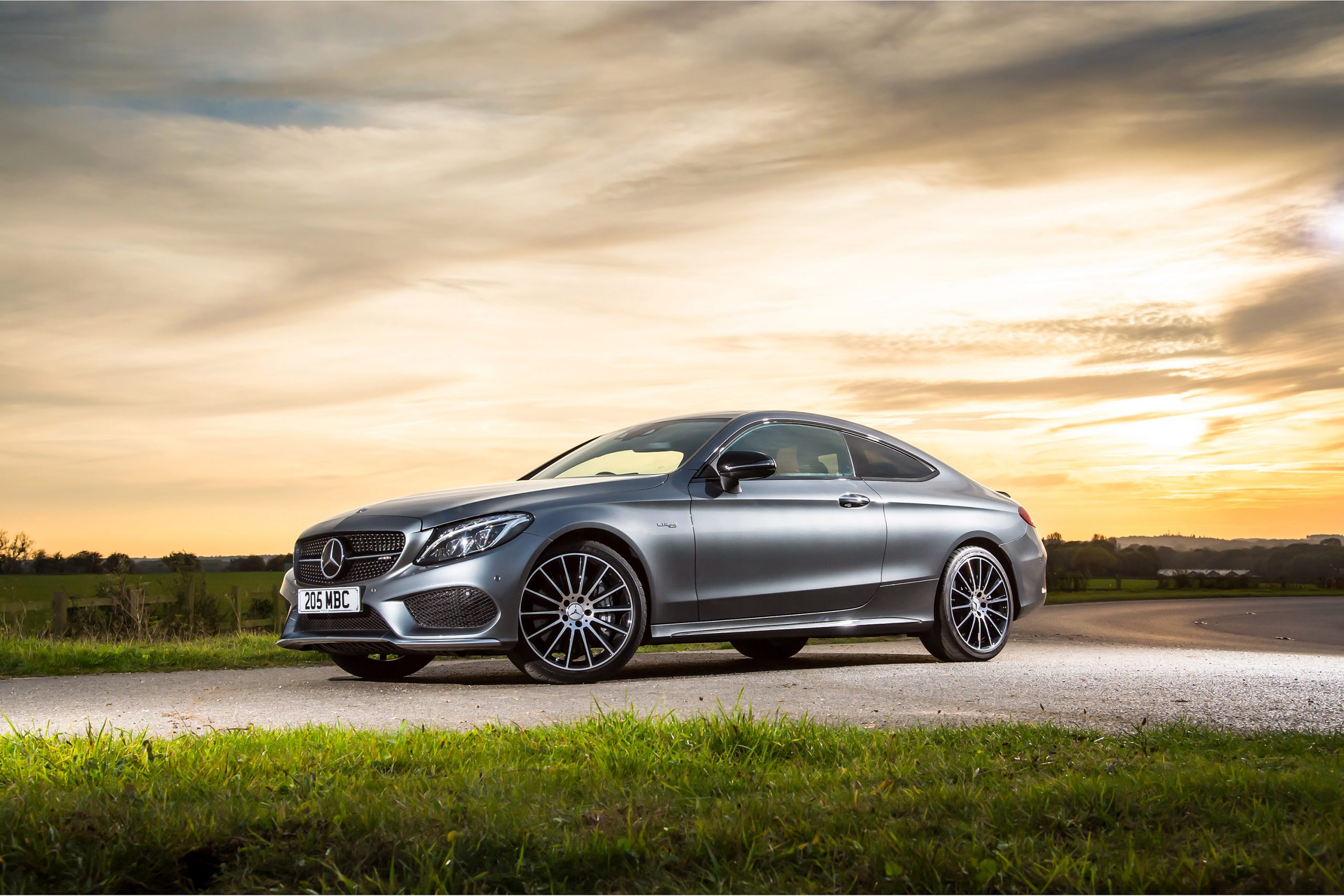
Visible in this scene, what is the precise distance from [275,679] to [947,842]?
625cm

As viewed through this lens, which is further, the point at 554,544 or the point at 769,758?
the point at 554,544

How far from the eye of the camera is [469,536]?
720 centimetres

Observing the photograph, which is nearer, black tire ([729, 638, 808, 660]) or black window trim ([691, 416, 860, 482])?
black window trim ([691, 416, 860, 482])

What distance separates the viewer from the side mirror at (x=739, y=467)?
7.98 m

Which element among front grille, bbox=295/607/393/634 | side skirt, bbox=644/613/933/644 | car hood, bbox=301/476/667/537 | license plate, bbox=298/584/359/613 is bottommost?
side skirt, bbox=644/613/933/644

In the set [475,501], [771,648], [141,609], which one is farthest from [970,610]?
[141,609]

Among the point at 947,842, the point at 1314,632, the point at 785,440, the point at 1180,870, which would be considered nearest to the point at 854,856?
the point at 947,842

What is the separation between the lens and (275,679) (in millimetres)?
8516

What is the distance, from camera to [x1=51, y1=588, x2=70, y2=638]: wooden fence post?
869 inches

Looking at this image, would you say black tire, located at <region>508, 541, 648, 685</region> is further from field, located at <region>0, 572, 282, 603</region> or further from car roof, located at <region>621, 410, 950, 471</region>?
field, located at <region>0, 572, 282, 603</region>

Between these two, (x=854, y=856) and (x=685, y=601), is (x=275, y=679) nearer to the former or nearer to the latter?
(x=685, y=601)

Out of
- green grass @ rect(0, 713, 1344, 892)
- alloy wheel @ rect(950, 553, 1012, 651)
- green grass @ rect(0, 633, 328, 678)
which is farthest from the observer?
green grass @ rect(0, 633, 328, 678)

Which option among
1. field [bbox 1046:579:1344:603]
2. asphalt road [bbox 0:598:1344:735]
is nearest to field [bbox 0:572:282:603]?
asphalt road [bbox 0:598:1344:735]

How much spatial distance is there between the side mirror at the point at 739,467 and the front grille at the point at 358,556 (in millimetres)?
2063
